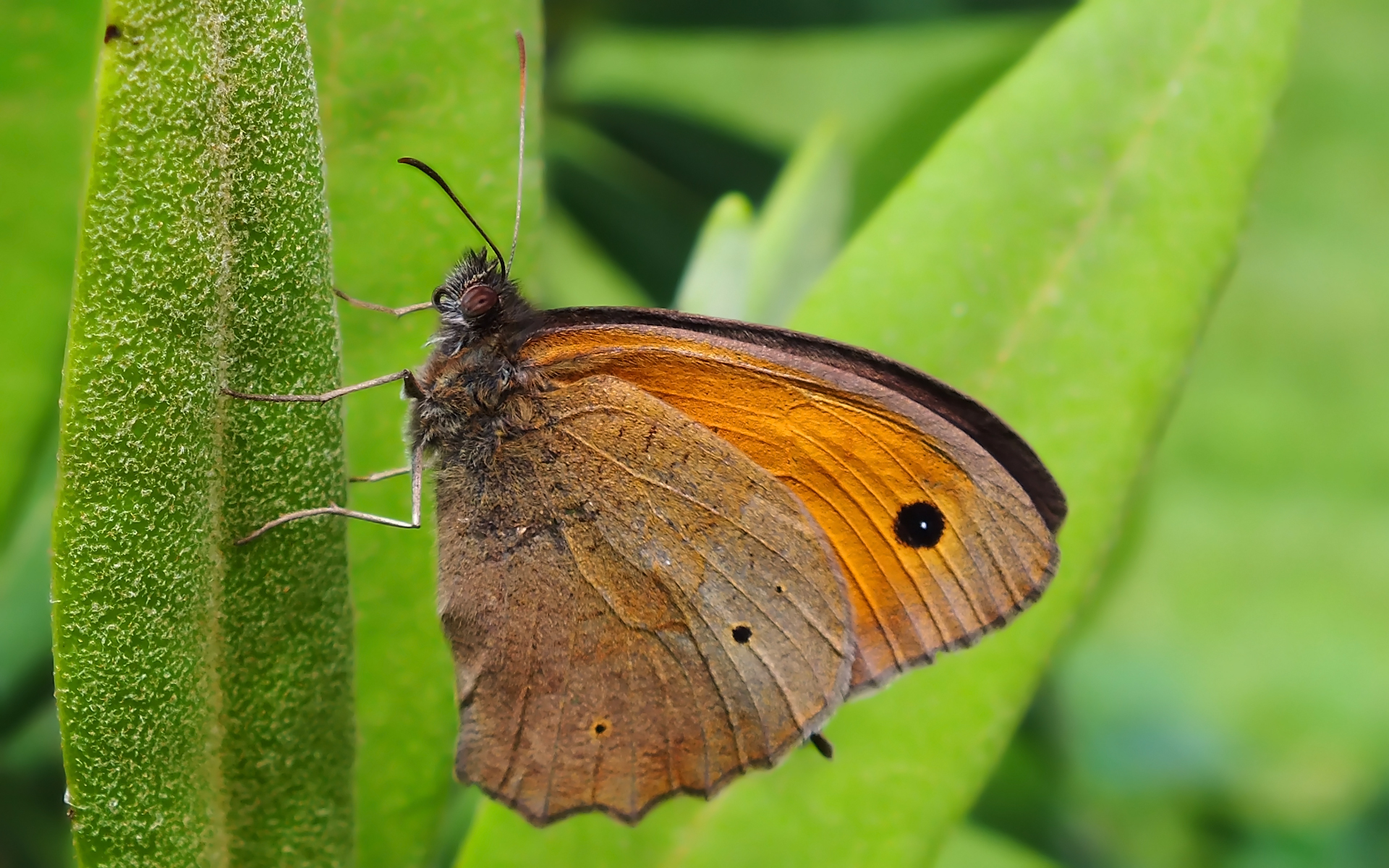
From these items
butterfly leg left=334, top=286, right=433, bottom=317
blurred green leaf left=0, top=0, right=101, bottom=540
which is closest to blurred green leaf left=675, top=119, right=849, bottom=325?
butterfly leg left=334, top=286, right=433, bottom=317

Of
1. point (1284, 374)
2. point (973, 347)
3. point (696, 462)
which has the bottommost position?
point (696, 462)

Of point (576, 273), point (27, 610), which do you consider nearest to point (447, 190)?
point (27, 610)

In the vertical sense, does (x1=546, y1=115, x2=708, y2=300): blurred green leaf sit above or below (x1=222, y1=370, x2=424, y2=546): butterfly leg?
above

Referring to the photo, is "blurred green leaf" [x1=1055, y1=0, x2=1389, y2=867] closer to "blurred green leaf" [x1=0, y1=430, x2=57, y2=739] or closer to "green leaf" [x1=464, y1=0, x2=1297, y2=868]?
"green leaf" [x1=464, y1=0, x2=1297, y2=868]

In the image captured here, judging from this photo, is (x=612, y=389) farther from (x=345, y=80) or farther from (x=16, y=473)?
(x=16, y=473)

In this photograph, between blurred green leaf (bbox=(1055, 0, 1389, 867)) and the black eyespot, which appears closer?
the black eyespot

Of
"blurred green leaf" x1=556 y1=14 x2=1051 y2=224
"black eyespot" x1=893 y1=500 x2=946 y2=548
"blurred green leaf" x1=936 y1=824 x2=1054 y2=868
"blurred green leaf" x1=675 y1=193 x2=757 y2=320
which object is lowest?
"blurred green leaf" x1=936 y1=824 x2=1054 y2=868

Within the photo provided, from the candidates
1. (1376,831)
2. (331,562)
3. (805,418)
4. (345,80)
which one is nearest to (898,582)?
(805,418)
